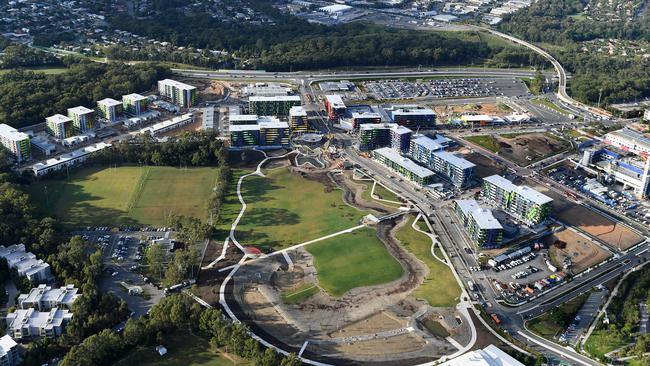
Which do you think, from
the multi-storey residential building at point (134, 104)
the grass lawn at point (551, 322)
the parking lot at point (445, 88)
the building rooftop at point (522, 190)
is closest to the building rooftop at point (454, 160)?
the building rooftop at point (522, 190)

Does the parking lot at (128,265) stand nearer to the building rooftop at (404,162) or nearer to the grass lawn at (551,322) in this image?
the building rooftop at (404,162)

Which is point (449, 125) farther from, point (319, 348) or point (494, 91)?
point (319, 348)

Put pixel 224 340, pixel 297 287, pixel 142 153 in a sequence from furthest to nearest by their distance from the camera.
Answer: pixel 142 153 < pixel 297 287 < pixel 224 340

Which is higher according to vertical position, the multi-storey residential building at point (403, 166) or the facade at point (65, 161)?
the multi-storey residential building at point (403, 166)

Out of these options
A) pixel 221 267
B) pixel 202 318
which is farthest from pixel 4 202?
pixel 202 318

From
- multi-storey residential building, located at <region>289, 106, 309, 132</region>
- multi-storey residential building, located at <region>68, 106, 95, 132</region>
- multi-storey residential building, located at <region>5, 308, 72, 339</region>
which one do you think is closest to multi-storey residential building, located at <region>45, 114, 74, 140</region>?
multi-storey residential building, located at <region>68, 106, 95, 132</region>

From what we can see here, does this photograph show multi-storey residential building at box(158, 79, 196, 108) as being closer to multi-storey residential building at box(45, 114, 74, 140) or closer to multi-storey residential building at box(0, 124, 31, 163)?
multi-storey residential building at box(45, 114, 74, 140)
